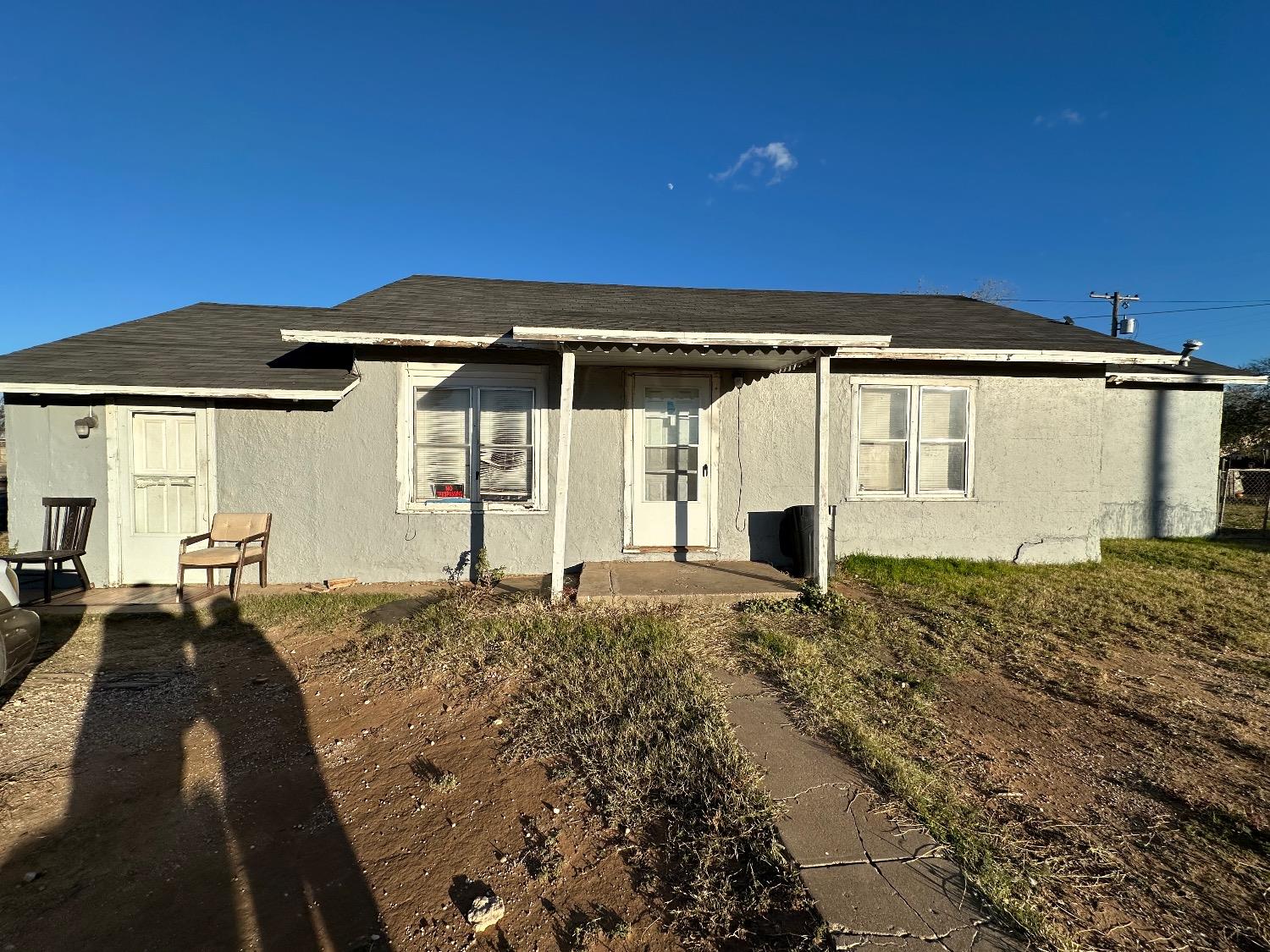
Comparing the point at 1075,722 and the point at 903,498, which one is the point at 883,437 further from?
the point at 1075,722

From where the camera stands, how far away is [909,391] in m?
7.14

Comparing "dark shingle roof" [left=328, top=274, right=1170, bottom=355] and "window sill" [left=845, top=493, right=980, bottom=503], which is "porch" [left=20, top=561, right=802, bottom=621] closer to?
"window sill" [left=845, top=493, right=980, bottom=503]

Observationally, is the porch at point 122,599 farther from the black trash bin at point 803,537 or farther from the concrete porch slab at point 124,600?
the black trash bin at point 803,537

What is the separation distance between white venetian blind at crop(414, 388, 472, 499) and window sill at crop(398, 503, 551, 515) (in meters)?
0.11

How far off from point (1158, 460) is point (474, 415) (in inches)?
439

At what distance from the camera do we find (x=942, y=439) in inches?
284

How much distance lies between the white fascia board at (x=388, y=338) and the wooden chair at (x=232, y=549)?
210 centimetres

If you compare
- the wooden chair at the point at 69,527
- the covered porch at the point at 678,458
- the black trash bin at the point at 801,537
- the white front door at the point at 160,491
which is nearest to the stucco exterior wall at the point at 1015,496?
the black trash bin at the point at 801,537

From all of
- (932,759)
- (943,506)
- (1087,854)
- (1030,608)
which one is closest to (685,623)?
(932,759)

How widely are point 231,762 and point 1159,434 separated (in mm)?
13010

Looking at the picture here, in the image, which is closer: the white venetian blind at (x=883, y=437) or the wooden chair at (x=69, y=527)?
the wooden chair at (x=69, y=527)

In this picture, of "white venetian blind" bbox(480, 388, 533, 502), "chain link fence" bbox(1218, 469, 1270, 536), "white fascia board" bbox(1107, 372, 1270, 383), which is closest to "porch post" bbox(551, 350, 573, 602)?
"white venetian blind" bbox(480, 388, 533, 502)

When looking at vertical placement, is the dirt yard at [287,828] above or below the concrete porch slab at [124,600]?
below

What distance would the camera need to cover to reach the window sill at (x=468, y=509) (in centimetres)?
648
